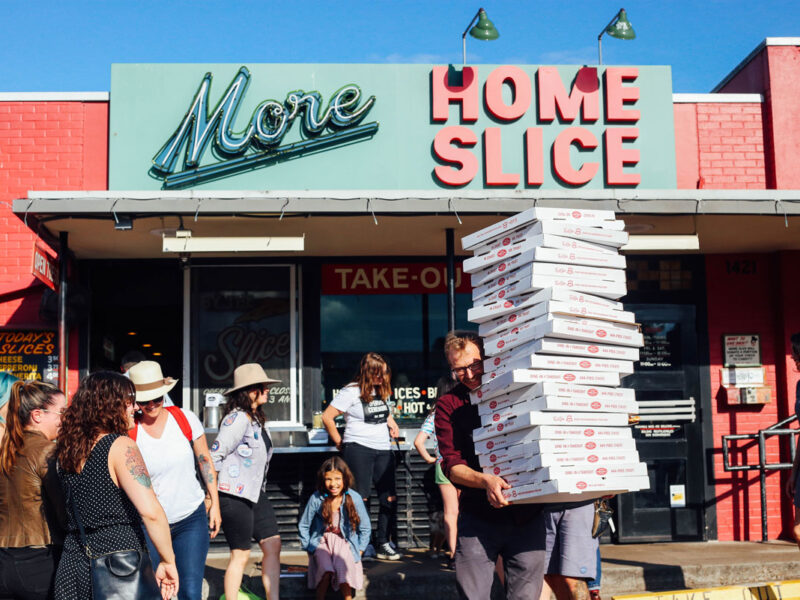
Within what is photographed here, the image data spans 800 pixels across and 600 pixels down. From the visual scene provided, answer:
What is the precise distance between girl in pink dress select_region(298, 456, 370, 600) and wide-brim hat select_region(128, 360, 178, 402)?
2.19 metres

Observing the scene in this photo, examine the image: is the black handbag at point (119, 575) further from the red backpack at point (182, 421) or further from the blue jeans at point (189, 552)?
the red backpack at point (182, 421)

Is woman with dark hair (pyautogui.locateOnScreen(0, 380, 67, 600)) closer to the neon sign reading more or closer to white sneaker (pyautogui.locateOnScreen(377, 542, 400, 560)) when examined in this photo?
white sneaker (pyautogui.locateOnScreen(377, 542, 400, 560))

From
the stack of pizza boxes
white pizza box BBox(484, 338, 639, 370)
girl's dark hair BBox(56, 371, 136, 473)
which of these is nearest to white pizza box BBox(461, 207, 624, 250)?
the stack of pizza boxes

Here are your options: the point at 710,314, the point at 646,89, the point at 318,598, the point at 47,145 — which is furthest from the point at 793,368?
the point at 47,145

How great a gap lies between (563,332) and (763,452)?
6.04 meters

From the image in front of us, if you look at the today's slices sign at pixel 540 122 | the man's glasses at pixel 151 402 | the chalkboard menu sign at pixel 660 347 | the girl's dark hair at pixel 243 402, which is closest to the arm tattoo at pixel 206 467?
the man's glasses at pixel 151 402

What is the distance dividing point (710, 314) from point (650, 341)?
0.72 m

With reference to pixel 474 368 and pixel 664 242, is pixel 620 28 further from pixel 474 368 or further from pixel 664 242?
pixel 474 368

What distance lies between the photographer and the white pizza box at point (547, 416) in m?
4.51

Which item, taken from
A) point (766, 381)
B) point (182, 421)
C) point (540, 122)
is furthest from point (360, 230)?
point (766, 381)

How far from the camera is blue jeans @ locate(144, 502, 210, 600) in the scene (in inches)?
223

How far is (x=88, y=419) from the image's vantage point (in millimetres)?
4320

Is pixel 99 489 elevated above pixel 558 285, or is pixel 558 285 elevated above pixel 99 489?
pixel 558 285

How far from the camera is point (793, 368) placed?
1022 centimetres
